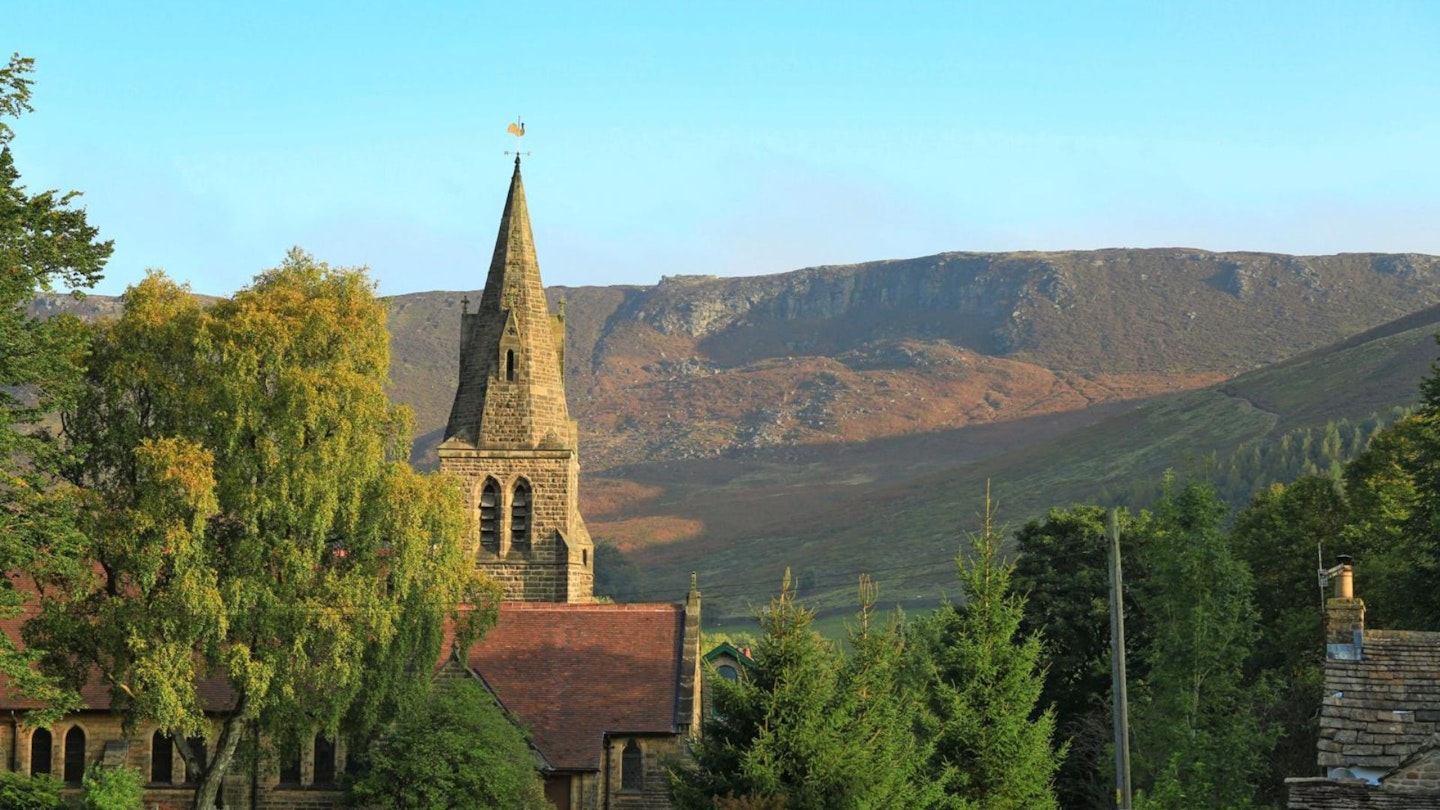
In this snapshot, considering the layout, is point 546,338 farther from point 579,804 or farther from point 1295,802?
point 1295,802

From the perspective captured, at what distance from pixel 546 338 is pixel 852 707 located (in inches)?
1011

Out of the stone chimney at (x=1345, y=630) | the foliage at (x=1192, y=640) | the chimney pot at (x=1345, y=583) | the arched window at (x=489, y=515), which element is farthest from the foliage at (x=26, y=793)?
the stone chimney at (x=1345, y=630)

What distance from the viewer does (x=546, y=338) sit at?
194 ft

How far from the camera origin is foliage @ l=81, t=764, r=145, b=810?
42.8m

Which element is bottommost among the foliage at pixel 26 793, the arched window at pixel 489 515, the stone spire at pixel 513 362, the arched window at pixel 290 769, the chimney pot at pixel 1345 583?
the arched window at pixel 290 769

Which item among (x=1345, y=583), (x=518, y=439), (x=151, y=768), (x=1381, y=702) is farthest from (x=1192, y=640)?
(x=151, y=768)

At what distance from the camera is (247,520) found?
43.0 meters

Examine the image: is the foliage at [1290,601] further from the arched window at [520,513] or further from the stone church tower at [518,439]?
the arched window at [520,513]

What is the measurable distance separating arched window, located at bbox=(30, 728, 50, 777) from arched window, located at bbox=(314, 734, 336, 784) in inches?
255

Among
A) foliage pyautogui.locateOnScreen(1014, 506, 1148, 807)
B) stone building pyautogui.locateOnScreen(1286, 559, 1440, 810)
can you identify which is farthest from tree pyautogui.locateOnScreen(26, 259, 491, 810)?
stone building pyautogui.locateOnScreen(1286, 559, 1440, 810)

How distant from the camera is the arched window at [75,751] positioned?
4931 cm

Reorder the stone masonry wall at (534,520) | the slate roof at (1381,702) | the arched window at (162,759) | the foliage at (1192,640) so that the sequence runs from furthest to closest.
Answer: the stone masonry wall at (534,520) < the arched window at (162,759) < the foliage at (1192,640) < the slate roof at (1381,702)

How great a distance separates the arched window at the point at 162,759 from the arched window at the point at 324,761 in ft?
11.4

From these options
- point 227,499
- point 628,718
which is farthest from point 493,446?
point 227,499
